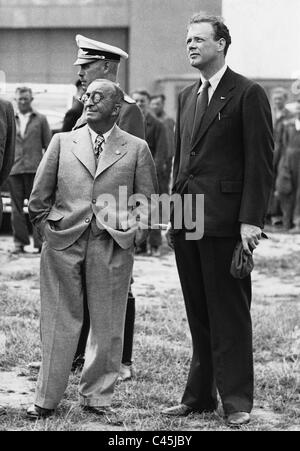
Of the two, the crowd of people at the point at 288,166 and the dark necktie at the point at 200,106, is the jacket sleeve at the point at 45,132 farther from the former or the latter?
the dark necktie at the point at 200,106

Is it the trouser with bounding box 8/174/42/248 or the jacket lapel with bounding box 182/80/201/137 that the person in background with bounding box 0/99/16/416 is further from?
the trouser with bounding box 8/174/42/248

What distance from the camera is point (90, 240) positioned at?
20.1 feet

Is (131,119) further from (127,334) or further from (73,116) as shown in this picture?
(127,334)

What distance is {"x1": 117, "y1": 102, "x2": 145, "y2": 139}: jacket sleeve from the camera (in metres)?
7.10

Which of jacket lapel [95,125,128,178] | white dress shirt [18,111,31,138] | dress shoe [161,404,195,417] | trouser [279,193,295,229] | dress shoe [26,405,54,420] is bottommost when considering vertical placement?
trouser [279,193,295,229]

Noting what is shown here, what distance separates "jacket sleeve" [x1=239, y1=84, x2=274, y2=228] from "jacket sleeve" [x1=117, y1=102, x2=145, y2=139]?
4.01 feet

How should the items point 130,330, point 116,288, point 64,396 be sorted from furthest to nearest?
point 130,330, point 64,396, point 116,288

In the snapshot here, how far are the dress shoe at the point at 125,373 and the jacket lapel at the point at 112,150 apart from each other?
63.9 inches

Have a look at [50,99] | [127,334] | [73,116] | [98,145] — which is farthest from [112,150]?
[50,99]

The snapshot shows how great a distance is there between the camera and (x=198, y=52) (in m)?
6.09

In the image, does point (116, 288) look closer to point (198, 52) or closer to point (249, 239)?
point (249, 239)

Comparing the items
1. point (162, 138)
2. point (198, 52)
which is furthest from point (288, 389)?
point (162, 138)

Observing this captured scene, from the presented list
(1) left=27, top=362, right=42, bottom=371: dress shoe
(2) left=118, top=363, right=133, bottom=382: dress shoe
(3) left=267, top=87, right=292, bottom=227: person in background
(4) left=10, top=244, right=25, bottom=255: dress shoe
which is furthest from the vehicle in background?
(2) left=118, top=363, right=133, bottom=382: dress shoe
